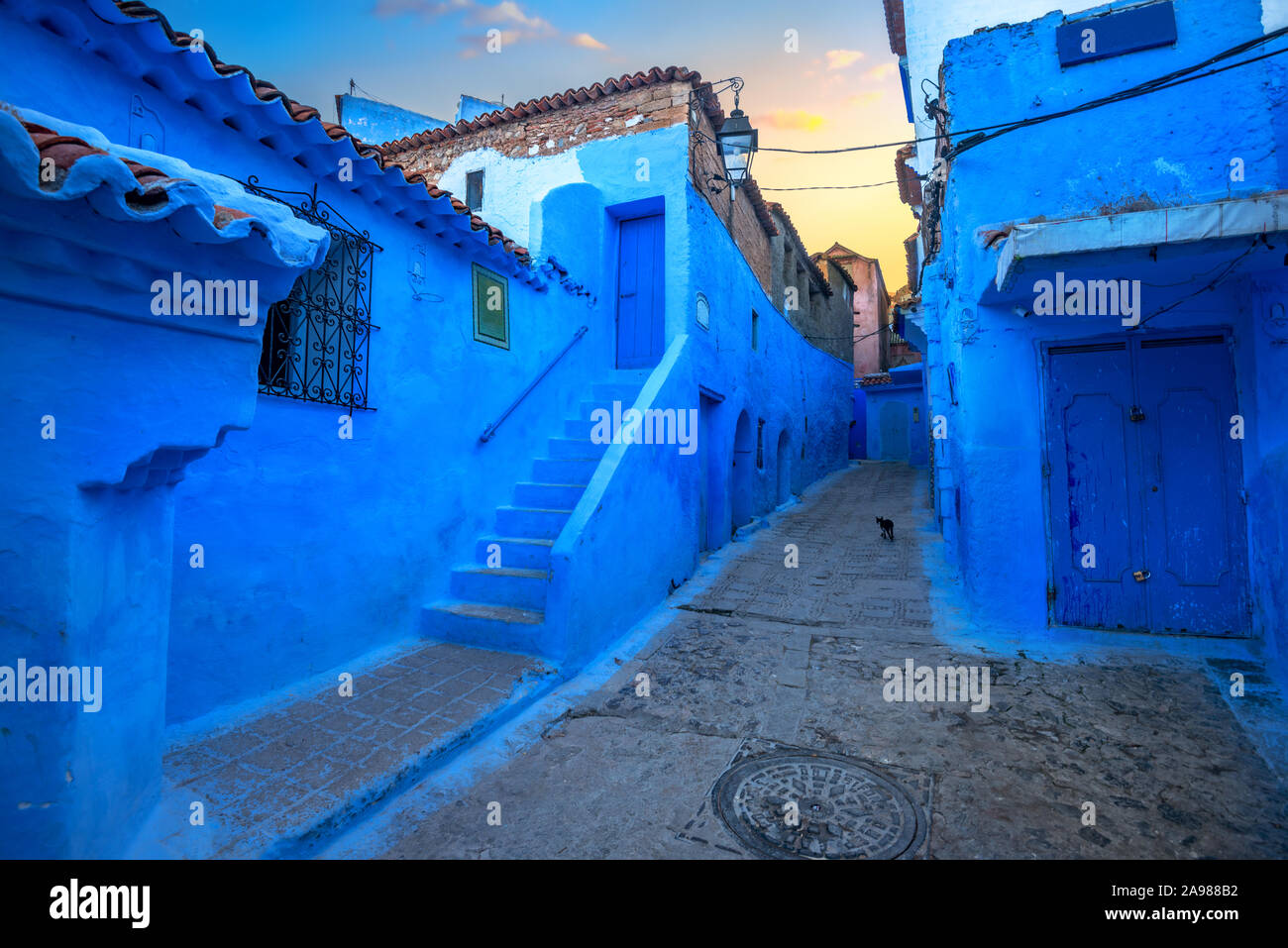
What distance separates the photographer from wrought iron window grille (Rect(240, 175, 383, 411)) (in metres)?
4.26

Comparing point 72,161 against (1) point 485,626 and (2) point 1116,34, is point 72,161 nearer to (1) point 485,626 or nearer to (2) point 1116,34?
(1) point 485,626

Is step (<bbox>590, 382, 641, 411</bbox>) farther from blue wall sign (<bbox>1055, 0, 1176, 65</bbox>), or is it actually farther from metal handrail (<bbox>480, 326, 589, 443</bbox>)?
blue wall sign (<bbox>1055, 0, 1176, 65</bbox>)

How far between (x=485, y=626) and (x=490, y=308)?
10.9ft

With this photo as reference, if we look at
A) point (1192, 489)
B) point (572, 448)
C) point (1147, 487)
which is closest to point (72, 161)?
point (572, 448)

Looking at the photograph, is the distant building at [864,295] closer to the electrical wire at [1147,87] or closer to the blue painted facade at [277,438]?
the blue painted facade at [277,438]

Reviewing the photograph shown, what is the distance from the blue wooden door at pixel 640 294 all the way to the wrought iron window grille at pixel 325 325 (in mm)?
4633

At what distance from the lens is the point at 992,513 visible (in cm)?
564

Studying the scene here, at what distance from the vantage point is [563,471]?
675 centimetres

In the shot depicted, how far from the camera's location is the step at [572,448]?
7141mm

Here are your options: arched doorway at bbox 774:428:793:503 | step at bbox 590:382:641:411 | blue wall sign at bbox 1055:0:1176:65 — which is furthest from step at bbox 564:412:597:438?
arched doorway at bbox 774:428:793:503

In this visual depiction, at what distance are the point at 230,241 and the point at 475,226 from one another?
11.8ft

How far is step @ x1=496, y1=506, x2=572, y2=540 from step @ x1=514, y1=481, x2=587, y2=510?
138 mm

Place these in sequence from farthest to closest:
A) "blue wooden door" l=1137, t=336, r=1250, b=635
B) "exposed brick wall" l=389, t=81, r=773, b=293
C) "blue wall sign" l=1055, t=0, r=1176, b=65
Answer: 1. "exposed brick wall" l=389, t=81, r=773, b=293
2. "blue wall sign" l=1055, t=0, r=1176, b=65
3. "blue wooden door" l=1137, t=336, r=1250, b=635

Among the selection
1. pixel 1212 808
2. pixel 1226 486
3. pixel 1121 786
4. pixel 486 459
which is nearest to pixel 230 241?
pixel 486 459
